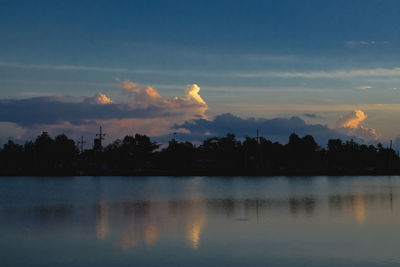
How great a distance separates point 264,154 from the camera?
17850 cm

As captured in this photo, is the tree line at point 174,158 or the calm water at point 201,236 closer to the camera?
the calm water at point 201,236

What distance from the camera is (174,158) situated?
16800 cm

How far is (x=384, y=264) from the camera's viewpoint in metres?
19.9

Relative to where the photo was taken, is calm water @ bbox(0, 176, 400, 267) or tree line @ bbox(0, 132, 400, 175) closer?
calm water @ bbox(0, 176, 400, 267)

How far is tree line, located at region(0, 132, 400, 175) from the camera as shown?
15825cm

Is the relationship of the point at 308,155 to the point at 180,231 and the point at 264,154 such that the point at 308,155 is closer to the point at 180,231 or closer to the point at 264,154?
the point at 264,154

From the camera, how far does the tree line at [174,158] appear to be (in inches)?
6230

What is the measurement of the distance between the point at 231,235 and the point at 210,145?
155 m

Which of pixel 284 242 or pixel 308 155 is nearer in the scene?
pixel 284 242

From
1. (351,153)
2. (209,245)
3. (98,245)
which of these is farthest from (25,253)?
(351,153)

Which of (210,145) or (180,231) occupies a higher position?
(210,145)

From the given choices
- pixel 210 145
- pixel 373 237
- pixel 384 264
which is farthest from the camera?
pixel 210 145

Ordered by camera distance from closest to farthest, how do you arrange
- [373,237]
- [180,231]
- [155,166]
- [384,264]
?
[384,264] < [373,237] < [180,231] < [155,166]

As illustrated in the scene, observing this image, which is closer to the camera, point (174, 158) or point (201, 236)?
point (201, 236)
